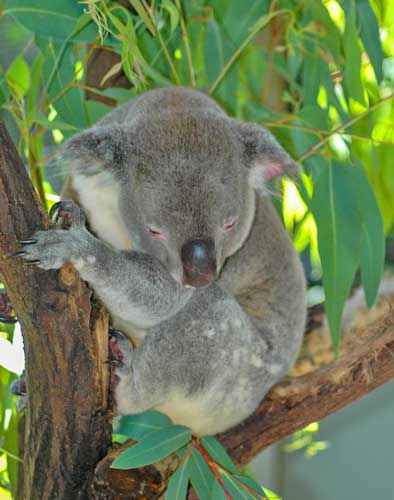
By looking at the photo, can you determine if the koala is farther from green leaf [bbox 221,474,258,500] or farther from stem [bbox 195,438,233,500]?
green leaf [bbox 221,474,258,500]

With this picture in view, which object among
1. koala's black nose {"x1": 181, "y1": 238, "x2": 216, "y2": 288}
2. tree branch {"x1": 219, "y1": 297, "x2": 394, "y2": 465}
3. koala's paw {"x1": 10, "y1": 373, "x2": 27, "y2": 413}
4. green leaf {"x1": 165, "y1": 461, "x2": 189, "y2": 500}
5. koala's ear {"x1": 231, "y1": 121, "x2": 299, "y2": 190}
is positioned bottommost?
tree branch {"x1": 219, "y1": 297, "x2": 394, "y2": 465}

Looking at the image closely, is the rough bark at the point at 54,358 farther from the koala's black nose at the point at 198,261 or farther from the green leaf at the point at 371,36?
the green leaf at the point at 371,36

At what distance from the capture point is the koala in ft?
5.27

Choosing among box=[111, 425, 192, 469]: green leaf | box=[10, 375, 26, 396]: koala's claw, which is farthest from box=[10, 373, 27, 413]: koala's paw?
box=[111, 425, 192, 469]: green leaf

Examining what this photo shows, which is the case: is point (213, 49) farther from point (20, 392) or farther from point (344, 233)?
point (20, 392)

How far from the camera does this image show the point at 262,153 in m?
1.80

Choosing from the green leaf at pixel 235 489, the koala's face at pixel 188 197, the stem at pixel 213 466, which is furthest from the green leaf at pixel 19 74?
the green leaf at pixel 235 489

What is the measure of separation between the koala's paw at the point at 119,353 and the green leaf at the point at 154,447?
17cm

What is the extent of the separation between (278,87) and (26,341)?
2123 millimetres

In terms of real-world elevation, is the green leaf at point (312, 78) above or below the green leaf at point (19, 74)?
below

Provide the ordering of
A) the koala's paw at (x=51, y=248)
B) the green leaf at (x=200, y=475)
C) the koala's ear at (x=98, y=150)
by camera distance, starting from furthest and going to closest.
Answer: the green leaf at (x=200, y=475) < the koala's ear at (x=98, y=150) < the koala's paw at (x=51, y=248)

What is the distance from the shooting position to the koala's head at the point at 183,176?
5.27ft

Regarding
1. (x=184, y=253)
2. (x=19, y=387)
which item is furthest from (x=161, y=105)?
(x=19, y=387)

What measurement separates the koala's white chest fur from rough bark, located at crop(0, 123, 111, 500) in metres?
0.38
